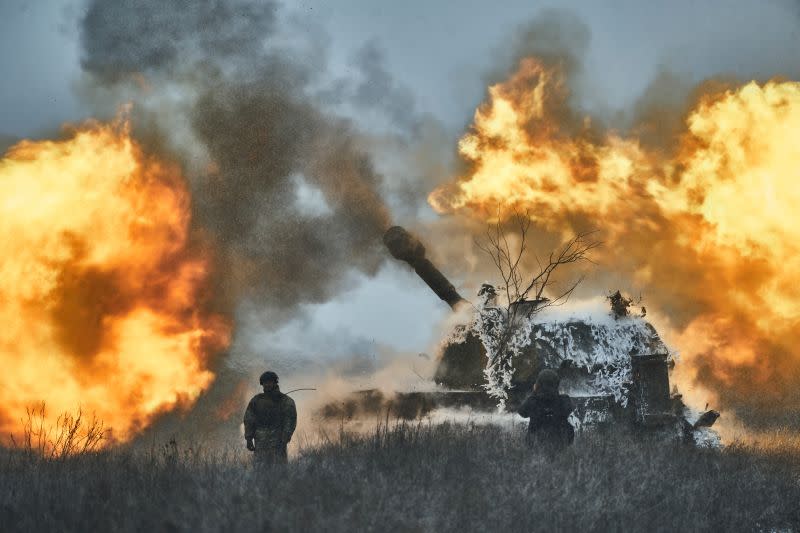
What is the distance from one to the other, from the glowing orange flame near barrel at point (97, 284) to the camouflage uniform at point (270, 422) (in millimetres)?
6217

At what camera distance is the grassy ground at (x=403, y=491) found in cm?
601

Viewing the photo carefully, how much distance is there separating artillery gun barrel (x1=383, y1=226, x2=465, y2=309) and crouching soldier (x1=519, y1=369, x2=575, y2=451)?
4900mm

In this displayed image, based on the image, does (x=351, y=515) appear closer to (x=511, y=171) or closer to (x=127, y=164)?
(x=127, y=164)

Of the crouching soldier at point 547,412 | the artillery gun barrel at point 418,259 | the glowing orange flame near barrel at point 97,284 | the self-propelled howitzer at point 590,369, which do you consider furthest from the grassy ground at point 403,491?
the glowing orange flame near barrel at point 97,284

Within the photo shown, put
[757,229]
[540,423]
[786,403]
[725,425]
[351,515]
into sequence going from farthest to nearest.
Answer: [786,403] → [725,425] → [757,229] → [540,423] → [351,515]

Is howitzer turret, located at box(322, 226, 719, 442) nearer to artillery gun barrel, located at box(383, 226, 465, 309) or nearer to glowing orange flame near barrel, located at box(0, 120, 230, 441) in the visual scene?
artillery gun barrel, located at box(383, 226, 465, 309)

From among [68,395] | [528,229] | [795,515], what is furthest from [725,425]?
[68,395]

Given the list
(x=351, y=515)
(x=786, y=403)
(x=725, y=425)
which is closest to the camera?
(x=351, y=515)

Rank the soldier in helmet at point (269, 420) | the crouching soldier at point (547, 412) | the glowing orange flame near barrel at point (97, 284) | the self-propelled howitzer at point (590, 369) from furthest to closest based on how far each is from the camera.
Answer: the glowing orange flame near barrel at point (97, 284) → the self-propelled howitzer at point (590, 369) → the crouching soldier at point (547, 412) → the soldier in helmet at point (269, 420)

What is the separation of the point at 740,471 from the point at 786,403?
15242mm

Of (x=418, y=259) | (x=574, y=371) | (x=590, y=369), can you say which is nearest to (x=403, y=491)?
(x=574, y=371)

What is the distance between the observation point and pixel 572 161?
Result: 17.0 meters

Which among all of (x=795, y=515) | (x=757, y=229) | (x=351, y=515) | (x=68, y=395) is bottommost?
(x=795, y=515)

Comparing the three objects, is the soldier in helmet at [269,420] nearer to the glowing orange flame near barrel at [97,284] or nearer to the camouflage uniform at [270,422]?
the camouflage uniform at [270,422]
